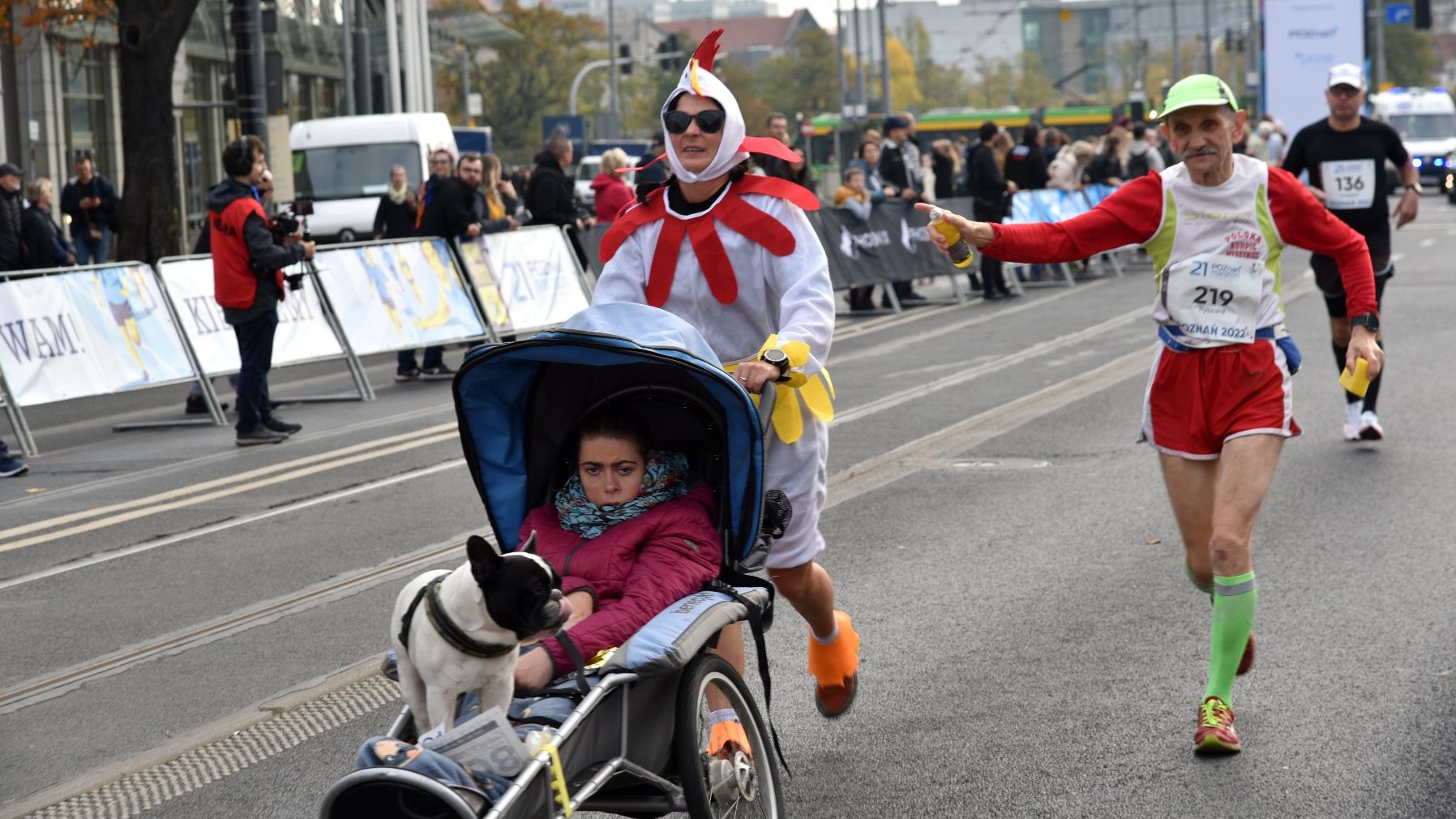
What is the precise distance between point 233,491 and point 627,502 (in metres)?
5.95

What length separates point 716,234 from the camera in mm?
4762

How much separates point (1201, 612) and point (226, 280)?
756 cm

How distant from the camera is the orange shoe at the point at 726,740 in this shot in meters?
3.96

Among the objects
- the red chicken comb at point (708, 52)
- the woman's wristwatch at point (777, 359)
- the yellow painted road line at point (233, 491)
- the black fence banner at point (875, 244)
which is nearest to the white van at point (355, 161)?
the black fence banner at point (875, 244)

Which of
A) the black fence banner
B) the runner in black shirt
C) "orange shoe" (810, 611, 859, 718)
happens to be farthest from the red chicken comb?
the black fence banner

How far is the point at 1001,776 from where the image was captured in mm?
4781

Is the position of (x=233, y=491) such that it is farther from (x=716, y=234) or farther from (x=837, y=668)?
(x=716, y=234)

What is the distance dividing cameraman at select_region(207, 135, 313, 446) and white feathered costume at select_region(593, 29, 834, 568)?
7.31m

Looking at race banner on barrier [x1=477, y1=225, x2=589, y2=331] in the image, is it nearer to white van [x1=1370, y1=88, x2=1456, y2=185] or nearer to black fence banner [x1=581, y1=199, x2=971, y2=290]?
black fence banner [x1=581, y1=199, x2=971, y2=290]

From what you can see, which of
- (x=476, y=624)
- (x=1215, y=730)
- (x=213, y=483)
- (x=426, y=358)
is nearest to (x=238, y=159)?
(x=213, y=483)

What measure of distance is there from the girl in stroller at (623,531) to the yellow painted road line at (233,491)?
501 centimetres

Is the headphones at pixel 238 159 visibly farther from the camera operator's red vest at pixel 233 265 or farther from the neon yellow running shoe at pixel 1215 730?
the neon yellow running shoe at pixel 1215 730

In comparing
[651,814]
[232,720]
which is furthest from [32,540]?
[651,814]

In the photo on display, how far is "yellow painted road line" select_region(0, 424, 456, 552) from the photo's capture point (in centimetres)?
869
